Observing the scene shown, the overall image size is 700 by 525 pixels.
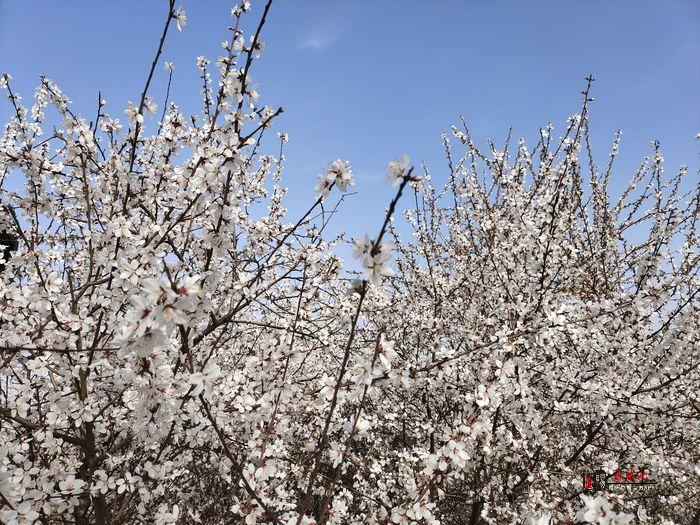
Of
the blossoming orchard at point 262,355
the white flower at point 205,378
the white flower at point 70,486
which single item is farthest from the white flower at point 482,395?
the white flower at point 70,486

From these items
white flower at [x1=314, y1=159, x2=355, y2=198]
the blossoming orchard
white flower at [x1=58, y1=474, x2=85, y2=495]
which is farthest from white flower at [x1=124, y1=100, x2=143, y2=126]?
white flower at [x1=58, y1=474, x2=85, y2=495]

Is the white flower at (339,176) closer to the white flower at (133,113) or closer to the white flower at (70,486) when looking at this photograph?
the white flower at (133,113)

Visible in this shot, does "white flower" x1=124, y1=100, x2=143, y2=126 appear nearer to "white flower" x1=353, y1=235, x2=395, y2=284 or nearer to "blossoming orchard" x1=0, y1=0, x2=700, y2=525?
"blossoming orchard" x1=0, y1=0, x2=700, y2=525

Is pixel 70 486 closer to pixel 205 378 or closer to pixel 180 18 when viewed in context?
pixel 205 378

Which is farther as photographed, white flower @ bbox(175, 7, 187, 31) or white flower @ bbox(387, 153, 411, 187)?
white flower @ bbox(175, 7, 187, 31)

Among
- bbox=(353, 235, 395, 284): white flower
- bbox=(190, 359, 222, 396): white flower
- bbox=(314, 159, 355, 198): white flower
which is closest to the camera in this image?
bbox=(353, 235, 395, 284): white flower

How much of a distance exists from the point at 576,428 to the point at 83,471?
6288 mm

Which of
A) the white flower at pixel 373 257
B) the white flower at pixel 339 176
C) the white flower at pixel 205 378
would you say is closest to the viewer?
the white flower at pixel 373 257

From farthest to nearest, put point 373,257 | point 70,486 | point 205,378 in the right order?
point 70,486
point 205,378
point 373,257

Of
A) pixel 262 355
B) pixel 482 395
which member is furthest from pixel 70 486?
pixel 482 395

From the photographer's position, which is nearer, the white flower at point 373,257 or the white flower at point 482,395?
the white flower at point 373,257

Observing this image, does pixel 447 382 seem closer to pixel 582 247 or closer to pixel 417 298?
pixel 417 298

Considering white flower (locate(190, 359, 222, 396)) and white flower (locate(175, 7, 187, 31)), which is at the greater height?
white flower (locate(175, 7, 187, 31))

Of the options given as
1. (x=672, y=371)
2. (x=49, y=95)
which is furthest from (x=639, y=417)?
(x=49, y=95)
